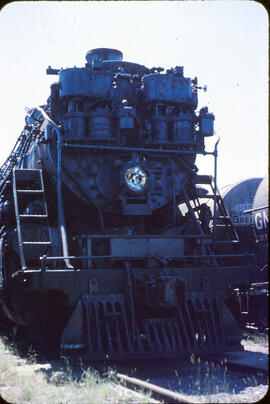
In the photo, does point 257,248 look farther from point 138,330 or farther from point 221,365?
point 138,330

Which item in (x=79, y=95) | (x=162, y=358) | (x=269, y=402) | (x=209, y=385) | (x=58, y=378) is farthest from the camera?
(x=79, y=95)

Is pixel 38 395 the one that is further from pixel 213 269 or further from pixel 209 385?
pixel 213 269

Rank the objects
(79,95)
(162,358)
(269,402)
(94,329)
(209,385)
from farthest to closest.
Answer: (79,95)
(162,358)
(94,329)
(209,385)
(269,402)

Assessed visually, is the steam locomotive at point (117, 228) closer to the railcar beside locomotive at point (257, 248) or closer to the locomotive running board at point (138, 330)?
the locomotive running board at point (138, 330)

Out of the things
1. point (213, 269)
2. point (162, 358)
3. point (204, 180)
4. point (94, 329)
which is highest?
point (204, 180)

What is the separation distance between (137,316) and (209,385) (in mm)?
2043

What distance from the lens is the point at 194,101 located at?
8680 mm

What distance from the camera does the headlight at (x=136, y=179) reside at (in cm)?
782

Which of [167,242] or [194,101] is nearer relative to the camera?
[167,242]

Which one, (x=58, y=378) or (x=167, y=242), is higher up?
(x=167, y=242)

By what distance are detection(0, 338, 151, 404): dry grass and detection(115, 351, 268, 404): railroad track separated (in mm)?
133

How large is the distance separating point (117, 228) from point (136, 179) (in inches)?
34.6

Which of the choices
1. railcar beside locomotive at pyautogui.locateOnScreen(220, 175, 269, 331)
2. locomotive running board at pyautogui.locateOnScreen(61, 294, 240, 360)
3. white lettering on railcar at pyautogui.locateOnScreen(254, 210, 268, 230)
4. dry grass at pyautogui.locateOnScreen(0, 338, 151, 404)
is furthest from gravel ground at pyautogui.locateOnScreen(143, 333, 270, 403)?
white lettering on railcar at pyautogui.locateOnScreen(254, 210, 268, 230)

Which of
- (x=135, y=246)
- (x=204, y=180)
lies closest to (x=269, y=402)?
(x=135, y=246)
